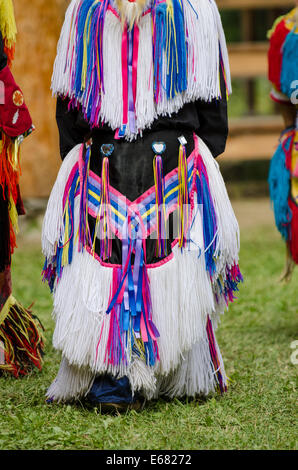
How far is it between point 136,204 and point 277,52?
1718 mm

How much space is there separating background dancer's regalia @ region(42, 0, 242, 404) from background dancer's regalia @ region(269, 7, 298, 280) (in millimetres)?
1147

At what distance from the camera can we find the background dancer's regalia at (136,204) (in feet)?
10.2

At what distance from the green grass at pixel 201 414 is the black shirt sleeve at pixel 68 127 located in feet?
3.65

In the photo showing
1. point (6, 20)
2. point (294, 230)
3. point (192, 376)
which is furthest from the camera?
point (294, 230)

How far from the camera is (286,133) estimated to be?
14.7ft

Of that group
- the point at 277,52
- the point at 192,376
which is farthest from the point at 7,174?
the point at 277,52

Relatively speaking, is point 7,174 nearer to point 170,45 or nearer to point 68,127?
point 68,127

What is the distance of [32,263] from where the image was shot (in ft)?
22.2

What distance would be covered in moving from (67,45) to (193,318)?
4.00ft

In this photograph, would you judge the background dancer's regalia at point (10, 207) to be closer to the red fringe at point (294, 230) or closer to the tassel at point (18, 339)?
the tassel at point (18, 339)

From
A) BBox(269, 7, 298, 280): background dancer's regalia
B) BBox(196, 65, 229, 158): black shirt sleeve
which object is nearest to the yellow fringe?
BBox(196, 65, 229, 158): black shirt sleeve

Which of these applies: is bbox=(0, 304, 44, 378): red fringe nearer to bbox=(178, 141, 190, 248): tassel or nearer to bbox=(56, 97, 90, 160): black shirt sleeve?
bbox=(56, 97, 90, 160): black shirt sleeve

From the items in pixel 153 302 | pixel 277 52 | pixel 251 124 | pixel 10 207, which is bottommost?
pixel 251 124

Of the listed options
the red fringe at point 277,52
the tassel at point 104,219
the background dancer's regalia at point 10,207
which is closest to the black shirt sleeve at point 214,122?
the tassel at point 104,219
